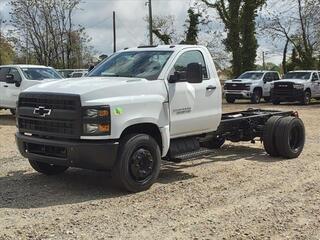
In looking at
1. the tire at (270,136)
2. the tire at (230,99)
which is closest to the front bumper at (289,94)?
the tire at (230,99)

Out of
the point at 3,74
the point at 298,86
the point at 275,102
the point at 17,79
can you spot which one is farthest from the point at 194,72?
the point at 275,102

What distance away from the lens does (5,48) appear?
47312mm

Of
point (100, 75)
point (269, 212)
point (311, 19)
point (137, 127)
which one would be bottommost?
point (269, 212)

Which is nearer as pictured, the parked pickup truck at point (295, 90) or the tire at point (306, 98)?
the parked pickup truck at point (295, 90)

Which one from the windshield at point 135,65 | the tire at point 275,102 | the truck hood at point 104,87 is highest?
the windshield at point 135,65

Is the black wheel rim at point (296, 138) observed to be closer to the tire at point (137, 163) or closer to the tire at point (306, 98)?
the tire at point (137, 163)

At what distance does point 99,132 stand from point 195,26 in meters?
43.2

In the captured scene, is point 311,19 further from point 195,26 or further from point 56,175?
point 56,175

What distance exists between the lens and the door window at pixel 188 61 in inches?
337

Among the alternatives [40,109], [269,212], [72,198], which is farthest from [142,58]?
Answer: [269,212]

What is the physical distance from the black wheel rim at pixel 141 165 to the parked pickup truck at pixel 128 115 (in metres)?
0.01

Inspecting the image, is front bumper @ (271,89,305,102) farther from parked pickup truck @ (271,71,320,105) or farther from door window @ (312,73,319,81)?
door window @ (312,73,319,81)

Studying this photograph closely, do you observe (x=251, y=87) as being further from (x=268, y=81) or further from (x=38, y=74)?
(x=38, y=74)

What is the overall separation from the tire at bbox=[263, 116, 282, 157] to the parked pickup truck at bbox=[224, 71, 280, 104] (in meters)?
20.3
